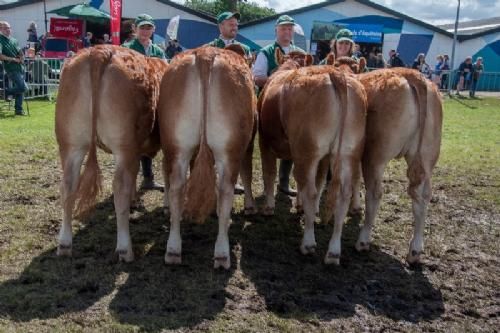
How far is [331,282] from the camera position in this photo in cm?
Result: 438

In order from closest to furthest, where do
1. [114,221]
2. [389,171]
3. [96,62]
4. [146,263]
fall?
[96,62]
[146,263]
[114,221]
[389,171]

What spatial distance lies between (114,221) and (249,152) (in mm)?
1601

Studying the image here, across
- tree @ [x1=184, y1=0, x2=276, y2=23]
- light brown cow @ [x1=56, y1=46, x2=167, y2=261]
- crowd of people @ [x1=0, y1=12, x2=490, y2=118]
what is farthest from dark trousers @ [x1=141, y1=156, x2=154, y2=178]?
tree @ [x1=184, y1=0, x2=276, y2=23]

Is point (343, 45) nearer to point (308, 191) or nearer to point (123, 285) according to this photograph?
point (308, 191)

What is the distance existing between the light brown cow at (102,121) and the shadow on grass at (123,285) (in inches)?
9.2

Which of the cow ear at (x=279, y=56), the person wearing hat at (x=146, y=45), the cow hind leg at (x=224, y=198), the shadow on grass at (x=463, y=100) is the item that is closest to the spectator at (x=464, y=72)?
the shadow on grass at (x=463, y=100)

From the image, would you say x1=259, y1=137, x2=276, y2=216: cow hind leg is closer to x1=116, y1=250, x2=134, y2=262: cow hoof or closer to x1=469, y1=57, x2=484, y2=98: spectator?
x1=116, y1=250, x2=134, y2=262: cow hoof

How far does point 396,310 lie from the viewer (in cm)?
397

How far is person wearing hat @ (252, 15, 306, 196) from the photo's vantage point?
6.96 meters

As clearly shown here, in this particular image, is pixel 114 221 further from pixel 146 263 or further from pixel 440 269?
pixel 440 269

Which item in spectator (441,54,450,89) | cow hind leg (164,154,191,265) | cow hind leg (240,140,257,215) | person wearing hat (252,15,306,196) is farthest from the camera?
spectator (441,54,450,89)

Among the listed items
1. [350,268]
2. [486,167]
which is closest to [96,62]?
[350,268]

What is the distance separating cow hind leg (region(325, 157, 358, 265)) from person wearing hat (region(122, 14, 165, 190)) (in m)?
2.63

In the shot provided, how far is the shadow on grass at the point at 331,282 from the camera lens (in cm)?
392
